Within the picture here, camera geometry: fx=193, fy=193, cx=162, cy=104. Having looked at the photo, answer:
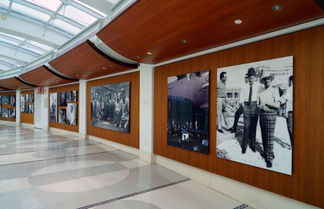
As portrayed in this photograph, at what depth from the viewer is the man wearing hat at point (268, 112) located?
11.3ft

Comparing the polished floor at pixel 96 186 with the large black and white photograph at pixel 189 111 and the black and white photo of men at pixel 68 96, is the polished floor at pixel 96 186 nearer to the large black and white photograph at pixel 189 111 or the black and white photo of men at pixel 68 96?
the large black and white photograph at pixel 189 111

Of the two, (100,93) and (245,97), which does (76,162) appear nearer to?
(100,93)

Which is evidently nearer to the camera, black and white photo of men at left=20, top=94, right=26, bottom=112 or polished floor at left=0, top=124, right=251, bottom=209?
polished floor at left=0, top=124, right=251, bottom=209

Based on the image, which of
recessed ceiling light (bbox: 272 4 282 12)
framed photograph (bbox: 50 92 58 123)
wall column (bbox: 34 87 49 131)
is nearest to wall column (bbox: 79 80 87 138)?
framed photograph (bbox: 50 92 58 123)

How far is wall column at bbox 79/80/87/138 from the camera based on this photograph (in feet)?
35.9

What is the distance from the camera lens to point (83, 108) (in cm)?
1105

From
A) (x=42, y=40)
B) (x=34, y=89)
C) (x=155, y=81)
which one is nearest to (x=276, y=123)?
(x=155, y=81)

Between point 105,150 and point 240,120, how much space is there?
614 cm

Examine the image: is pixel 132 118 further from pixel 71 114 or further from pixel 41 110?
pixel 41 110

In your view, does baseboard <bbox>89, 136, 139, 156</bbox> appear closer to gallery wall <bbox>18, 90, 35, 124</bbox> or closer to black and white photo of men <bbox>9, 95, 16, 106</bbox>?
gallery wall <bbox>18, 90, 35, 124</bbox>

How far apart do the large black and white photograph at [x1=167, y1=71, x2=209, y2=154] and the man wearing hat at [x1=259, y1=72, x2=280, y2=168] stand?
1.34 m

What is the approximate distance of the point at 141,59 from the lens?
19.7 feet

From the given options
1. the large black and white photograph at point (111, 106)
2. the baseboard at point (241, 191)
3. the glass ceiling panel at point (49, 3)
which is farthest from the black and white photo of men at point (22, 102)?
the baseboard at point (241, 191)

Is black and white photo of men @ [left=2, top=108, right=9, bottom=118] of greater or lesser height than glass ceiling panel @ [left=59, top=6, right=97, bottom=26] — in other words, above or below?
below
